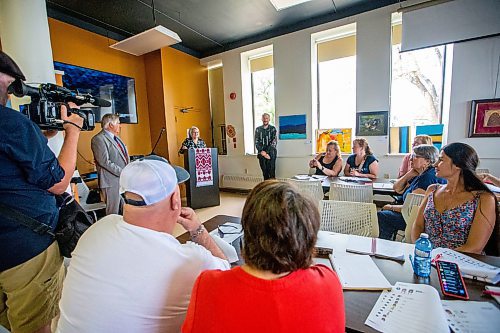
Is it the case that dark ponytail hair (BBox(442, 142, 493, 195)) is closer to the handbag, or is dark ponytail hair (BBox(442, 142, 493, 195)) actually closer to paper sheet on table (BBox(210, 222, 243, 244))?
paper sheet on table (BBox(210, 222, 243, 244))

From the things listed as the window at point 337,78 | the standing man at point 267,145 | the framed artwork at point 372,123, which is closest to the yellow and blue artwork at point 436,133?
the framed artwork at point 372,123

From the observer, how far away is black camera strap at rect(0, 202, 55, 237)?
3.08ft

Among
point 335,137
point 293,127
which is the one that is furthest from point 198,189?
point 335,137

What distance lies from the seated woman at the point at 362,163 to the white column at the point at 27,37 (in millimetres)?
3576

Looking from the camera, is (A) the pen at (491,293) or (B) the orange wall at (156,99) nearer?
(A) the pen at (491,293)

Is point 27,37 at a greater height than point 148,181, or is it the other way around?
point 27,37

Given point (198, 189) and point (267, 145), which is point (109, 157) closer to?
point (198, 189)

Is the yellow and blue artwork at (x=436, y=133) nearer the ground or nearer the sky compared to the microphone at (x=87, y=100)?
nearer the ground

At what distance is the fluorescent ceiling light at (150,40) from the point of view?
337cm

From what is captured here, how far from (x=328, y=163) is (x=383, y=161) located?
1073 millimetres

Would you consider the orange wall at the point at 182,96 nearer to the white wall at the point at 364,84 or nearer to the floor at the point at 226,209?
the white wall at the point at 364,84

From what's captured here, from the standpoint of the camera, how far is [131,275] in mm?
644

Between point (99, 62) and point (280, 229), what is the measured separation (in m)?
4.91

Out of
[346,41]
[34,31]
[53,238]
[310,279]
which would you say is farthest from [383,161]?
[34,31]
